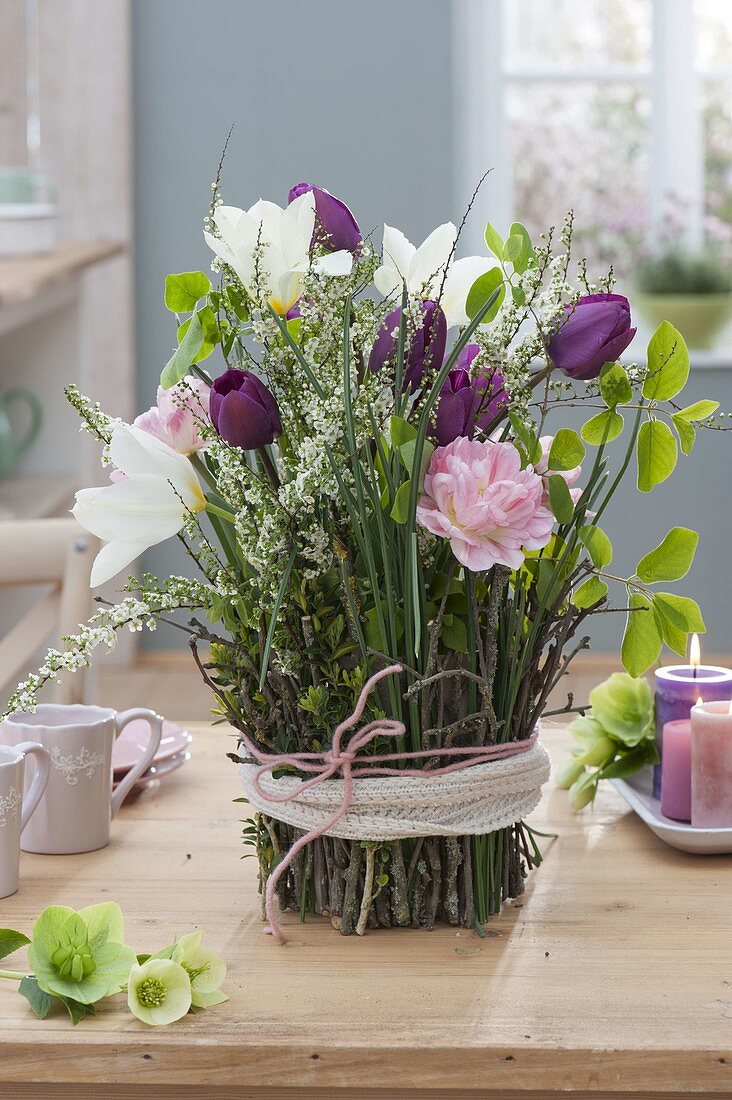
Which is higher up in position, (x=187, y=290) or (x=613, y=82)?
(x=613, y=82)

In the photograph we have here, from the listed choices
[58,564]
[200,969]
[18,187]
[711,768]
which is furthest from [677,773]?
[18,187]

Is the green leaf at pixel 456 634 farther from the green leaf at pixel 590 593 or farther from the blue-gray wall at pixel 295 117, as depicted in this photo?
the blue-gray wall at pixel 295 117

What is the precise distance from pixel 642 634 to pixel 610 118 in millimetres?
3118

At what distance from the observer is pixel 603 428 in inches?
30.8

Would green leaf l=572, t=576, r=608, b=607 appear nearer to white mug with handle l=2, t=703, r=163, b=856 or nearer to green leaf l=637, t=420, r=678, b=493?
green leaf l=637, t=420, r=678, b=493

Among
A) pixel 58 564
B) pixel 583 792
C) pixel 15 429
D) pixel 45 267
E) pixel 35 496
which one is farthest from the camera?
pixel 15 429

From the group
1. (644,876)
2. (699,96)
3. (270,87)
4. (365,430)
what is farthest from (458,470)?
(699,96)

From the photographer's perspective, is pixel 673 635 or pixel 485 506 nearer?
pixel 485 506

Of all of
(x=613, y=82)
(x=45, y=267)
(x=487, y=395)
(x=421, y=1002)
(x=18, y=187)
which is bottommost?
(x=421, y=1002)

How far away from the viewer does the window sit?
139 inches

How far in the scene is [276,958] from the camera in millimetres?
766

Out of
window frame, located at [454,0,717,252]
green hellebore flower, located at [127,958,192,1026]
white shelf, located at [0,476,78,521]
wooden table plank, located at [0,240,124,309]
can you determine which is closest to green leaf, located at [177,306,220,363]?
green hellebore flower, located at [127,958,192,1026]

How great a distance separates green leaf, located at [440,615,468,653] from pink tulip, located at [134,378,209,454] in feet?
0.60

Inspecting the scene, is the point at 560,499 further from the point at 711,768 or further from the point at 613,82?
the point at 613,82
